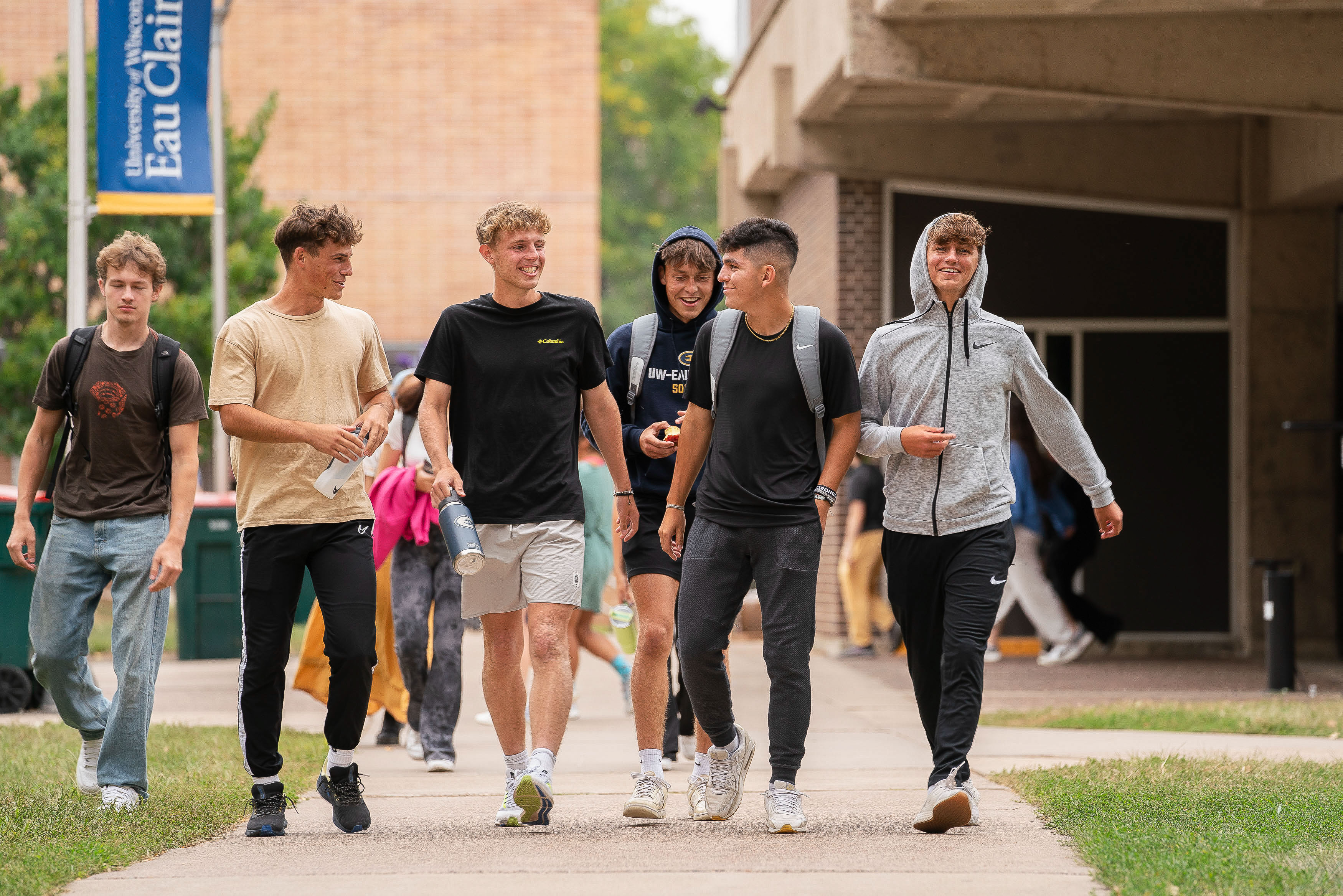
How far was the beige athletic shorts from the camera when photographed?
5762mm

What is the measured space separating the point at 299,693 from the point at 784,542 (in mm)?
6796

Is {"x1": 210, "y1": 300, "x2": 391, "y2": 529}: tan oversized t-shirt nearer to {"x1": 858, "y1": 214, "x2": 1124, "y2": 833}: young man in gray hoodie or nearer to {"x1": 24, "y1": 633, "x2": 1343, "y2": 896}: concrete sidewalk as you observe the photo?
{"x1": 24, "y1": 633, "x2": 1343, "y2": 896}: concrete sidewalk

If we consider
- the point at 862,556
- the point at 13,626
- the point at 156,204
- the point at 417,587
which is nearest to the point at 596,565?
the point at 417,587

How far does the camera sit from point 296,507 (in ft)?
18.6

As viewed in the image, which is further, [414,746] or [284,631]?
[414,746]

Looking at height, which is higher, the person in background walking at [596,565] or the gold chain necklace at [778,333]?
the gold chain necklace at [778,333]

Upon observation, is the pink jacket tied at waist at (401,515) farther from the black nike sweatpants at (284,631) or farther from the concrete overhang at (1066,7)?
the concrete overhang at (1066,7)

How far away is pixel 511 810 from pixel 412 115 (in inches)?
950

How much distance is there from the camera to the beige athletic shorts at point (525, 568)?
5.76 meters

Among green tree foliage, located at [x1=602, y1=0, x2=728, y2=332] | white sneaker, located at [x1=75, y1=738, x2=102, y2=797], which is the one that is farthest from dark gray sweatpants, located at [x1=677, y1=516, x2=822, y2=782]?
green tree foliage, located at [x1=602, y1=0, x2=728, y2=332]

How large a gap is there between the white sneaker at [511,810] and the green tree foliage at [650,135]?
4255cm

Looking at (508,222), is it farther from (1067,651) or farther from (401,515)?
(1067,651)

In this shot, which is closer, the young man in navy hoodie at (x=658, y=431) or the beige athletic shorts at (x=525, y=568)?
the beige athletic shorts at (x=525, y=568)

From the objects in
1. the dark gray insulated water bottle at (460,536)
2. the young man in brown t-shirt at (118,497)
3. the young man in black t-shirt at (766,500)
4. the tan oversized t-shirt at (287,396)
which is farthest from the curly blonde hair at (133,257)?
the young man in black t-shirt at (766,500)
